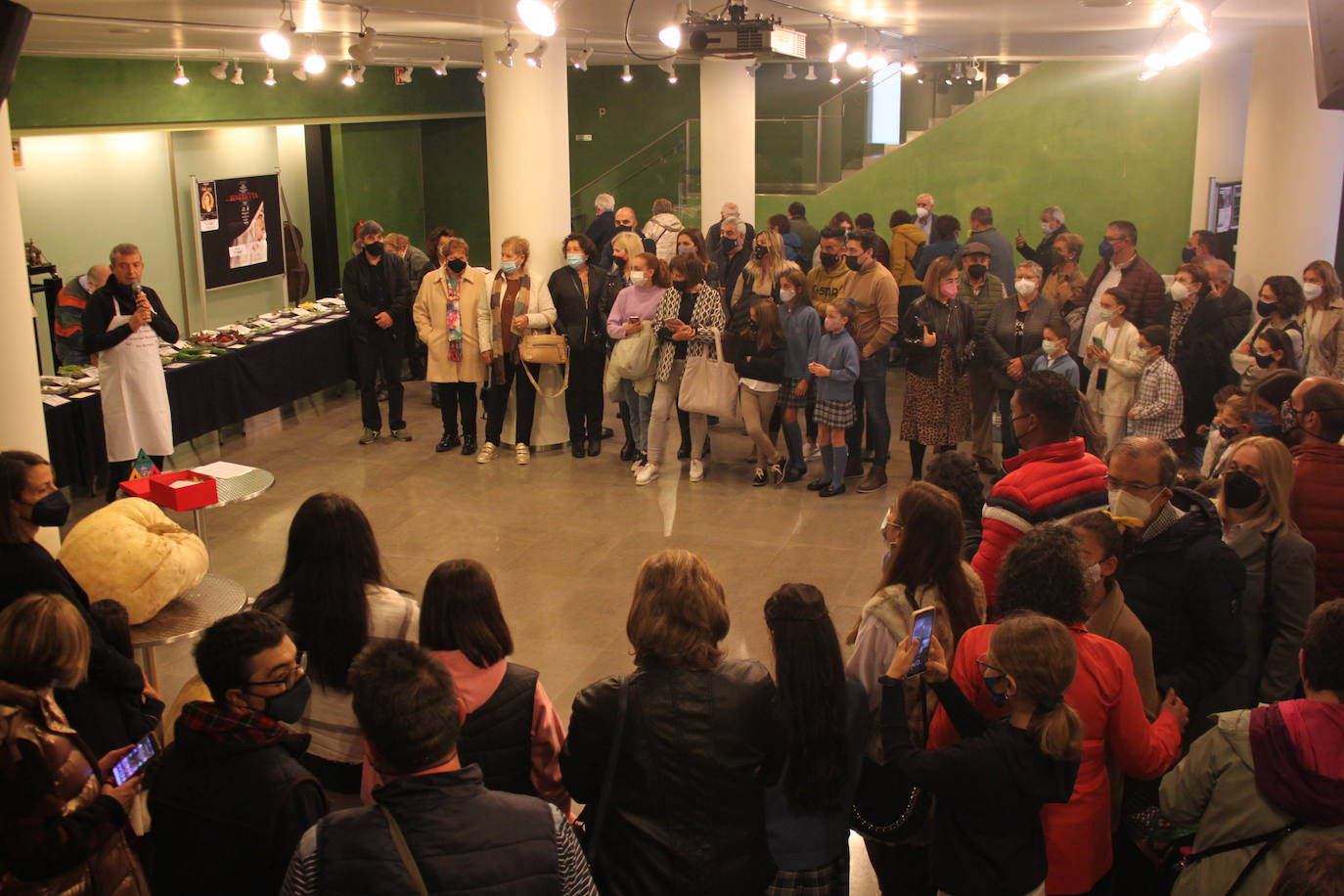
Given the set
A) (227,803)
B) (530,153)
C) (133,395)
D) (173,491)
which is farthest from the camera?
(530,153)

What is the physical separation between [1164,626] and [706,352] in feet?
16.6

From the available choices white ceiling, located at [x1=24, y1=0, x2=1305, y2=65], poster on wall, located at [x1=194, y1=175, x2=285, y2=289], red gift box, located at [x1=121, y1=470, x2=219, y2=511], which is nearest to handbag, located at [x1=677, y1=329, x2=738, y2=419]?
white ceiling, located at [x1=24, y1=0, x2=1305, y2=65]

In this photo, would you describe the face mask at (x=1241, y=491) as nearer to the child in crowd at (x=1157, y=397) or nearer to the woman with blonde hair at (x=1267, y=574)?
the woman with blonde hair at (x=1267, y=574)

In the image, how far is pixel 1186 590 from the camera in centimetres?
376

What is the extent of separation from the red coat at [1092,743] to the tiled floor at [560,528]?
271cm

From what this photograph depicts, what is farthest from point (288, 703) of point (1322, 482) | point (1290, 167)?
point (1290, 167)

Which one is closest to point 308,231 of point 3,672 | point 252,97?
point 252,97

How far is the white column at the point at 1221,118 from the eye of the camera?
42.9 ft

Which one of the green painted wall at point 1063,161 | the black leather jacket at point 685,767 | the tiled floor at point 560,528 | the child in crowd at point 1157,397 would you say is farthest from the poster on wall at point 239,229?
the black leather jacket at point 685,767

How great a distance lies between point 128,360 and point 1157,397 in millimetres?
6298

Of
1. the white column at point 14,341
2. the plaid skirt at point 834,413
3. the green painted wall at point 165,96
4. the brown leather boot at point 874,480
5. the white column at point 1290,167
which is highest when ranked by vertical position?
the green painted wall at point 165,96

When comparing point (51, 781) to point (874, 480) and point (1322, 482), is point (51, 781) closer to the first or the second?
point (1322, 482)

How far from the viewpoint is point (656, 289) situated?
348 inches

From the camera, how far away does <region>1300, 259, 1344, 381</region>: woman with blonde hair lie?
7664 millimetres
